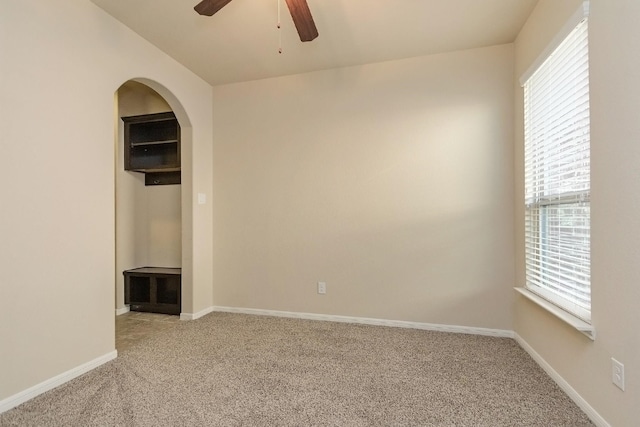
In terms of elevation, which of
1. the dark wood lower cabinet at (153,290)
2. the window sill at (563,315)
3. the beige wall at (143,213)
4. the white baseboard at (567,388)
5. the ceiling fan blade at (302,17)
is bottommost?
the white baseboard at (567,388)

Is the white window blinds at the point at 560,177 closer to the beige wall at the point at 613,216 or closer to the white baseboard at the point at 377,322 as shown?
the beige wall at the point at 613,216

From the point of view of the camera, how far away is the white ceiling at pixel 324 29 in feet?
7.96

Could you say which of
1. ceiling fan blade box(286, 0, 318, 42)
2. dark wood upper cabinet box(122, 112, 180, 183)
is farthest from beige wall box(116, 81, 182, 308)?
ceiling fan blade box(286, 0, 318, 42)

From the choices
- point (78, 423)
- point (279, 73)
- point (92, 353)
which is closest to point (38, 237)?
point (92, 353)

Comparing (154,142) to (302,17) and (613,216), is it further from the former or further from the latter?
(613,216)

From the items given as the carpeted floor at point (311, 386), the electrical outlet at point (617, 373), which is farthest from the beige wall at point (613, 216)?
the carpeted floor at point (311, 386)

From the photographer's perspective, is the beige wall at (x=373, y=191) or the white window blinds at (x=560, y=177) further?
the beige wall at (x=373, y=191)

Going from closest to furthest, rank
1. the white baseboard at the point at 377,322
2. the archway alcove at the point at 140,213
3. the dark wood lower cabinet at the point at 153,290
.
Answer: the white baseboard at the point at 377,322 → the dark wood lower cabinet at the point at 153,290 → the archway alcove at the point at 140,213

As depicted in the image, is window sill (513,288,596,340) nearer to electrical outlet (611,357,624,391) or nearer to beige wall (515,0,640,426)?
beige wall (515,0,640,426)

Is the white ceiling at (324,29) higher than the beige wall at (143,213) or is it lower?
higher

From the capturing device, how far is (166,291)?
3785 millimetres

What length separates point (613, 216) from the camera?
1.55 meters

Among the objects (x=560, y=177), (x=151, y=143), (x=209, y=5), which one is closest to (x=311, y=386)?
(x=560, y=177)

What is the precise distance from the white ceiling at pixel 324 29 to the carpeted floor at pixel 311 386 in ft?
8.71
